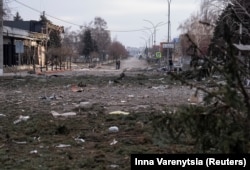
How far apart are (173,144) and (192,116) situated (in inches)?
164

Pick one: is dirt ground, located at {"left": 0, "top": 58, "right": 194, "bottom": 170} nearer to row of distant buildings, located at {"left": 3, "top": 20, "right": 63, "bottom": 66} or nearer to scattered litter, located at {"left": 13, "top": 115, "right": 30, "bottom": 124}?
scattered litter, located at {"left": 13, "top": 115, "right": 30, "bottom": 124}

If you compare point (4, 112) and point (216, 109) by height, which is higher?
point (216, 109)

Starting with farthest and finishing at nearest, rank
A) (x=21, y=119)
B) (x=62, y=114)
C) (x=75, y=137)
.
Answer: (x=62, y=114) → (x=21, y=119) → (x=75, y=137)

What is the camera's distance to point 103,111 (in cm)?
1391

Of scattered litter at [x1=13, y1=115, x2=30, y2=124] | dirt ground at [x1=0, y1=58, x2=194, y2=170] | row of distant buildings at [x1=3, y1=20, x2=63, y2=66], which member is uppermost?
row of distant buildings at [x1=3, y1=20, x2=63, y2=66]

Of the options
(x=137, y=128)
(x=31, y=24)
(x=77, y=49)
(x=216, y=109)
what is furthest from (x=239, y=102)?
(x=77, y=49)

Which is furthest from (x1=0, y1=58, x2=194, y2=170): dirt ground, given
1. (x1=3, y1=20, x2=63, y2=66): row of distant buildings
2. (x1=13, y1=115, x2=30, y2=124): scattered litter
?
(x1=3, y1=20, x2=63, y2=66): row of distant buildings

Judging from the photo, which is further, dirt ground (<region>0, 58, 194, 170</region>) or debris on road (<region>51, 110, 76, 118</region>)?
debris on road (<region>51, 110, 76, 118</region>)

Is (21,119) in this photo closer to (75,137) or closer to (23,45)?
(75,137)

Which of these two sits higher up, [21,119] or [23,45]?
[23,45]

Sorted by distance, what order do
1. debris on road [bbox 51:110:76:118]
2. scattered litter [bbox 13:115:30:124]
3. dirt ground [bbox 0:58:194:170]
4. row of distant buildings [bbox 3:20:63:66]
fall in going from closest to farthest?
dirt ground [bbox 0:58:194:170] < scattered litter [bbox 13:115:30:124] < debris on road [bbox 51:110:76:118] < row of distant buildings [bbox 3:20:63:66]

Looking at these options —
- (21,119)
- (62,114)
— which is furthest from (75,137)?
(62,114)

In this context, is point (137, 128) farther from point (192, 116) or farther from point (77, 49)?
point (77, 49)

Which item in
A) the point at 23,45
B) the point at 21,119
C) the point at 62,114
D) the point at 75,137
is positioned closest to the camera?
the point at 75,137
